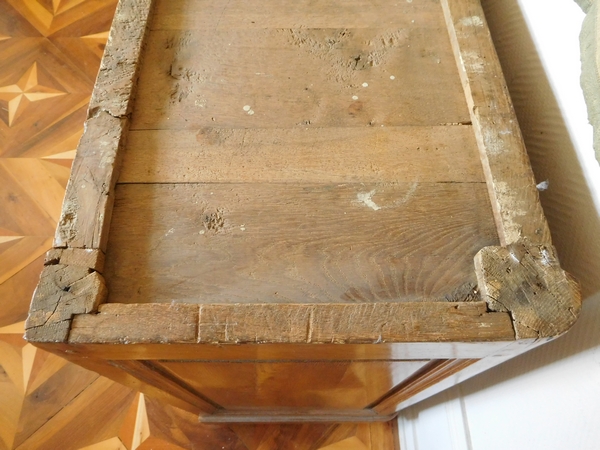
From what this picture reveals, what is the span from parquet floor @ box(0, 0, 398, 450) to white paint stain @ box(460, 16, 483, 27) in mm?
852

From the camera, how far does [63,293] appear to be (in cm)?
47

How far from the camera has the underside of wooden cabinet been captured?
46 cm

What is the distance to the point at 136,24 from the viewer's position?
66cm

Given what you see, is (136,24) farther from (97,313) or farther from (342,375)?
(342,375)

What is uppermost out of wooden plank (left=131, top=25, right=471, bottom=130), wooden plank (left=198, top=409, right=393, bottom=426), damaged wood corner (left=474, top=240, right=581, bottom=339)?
wooden plank (left=131, top=25, right=471, bottom=130)

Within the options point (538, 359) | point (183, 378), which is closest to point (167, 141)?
point (183, 378)

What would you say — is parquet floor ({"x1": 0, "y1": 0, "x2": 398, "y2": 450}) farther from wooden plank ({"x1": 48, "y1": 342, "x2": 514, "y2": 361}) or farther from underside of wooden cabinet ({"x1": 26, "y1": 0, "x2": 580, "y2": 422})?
wooden plank ({"x1": 48, "y1": 342, "x2": 514, "y2": 361})

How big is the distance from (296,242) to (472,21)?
17.5 inches

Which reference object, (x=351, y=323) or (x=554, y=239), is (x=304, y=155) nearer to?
(x=351, y=323)

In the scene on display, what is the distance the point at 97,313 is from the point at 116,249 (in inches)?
3.4

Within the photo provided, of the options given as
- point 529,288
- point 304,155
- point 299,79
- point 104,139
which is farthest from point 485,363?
point 104,139

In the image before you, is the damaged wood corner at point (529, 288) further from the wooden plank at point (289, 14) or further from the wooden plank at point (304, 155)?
the wooden plank at point (289, 14)

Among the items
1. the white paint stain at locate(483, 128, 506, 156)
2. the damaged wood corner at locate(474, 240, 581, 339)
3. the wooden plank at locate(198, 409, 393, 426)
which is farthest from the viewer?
the wooden plank at locate(198, 409, 393, 426)

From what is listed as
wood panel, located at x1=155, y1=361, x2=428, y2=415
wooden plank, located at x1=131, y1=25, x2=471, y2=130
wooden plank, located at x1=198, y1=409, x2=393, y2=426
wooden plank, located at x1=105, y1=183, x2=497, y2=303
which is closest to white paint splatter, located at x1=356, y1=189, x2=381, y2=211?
wooden plank, located at x1=105, y1=183, x2=497, y2=303
